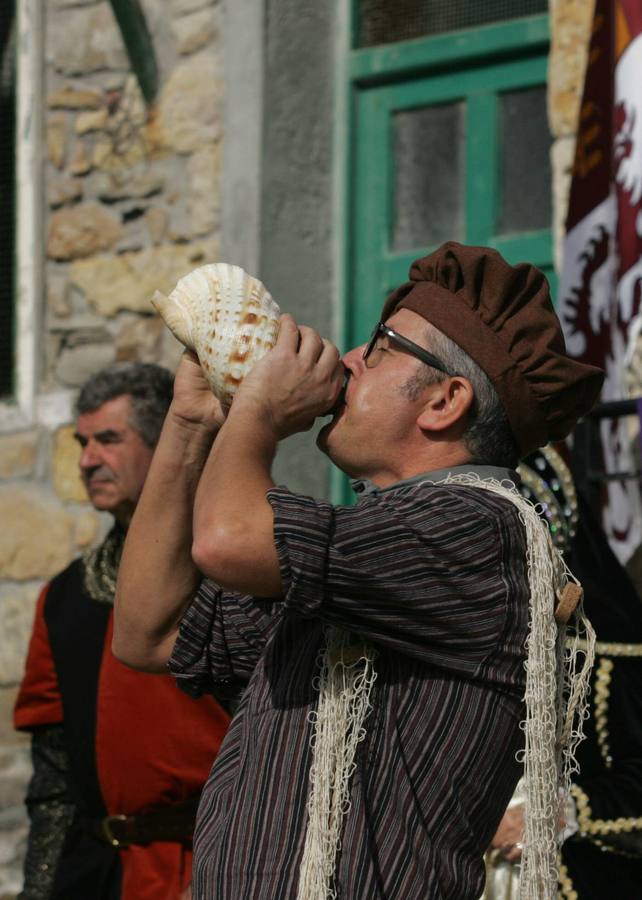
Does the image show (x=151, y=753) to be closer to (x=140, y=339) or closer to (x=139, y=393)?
(x=139, y=393)

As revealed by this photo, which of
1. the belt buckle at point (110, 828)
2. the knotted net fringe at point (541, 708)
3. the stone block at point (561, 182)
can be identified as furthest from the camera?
the stone block at point (561, 182)

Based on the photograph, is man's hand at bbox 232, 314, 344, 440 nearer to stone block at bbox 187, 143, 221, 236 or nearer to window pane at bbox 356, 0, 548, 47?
stone block at bbox 187, 143, 221, 236

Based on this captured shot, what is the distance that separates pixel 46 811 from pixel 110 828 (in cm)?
31

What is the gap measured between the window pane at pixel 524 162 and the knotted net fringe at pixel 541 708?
2.74 metres

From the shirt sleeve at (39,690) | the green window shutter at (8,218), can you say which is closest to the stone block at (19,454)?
the green window shutter at (8,218)

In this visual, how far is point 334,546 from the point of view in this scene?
6.59ft

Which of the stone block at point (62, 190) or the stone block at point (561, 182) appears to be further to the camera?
the stone block at point (62, 190)

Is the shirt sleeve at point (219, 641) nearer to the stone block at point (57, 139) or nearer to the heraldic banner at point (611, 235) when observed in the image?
the heraldic banner at point (611, 235)

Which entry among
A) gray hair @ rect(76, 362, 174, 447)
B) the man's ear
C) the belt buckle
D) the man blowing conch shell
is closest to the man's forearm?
A: the man blowing conch shell

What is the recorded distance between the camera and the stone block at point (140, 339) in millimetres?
5066

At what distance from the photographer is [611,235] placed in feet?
12.8

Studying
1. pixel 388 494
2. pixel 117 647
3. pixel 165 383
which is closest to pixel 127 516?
pixel 165 383

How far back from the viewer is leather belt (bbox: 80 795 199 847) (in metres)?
3.41

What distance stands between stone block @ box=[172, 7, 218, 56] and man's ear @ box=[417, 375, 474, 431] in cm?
312
